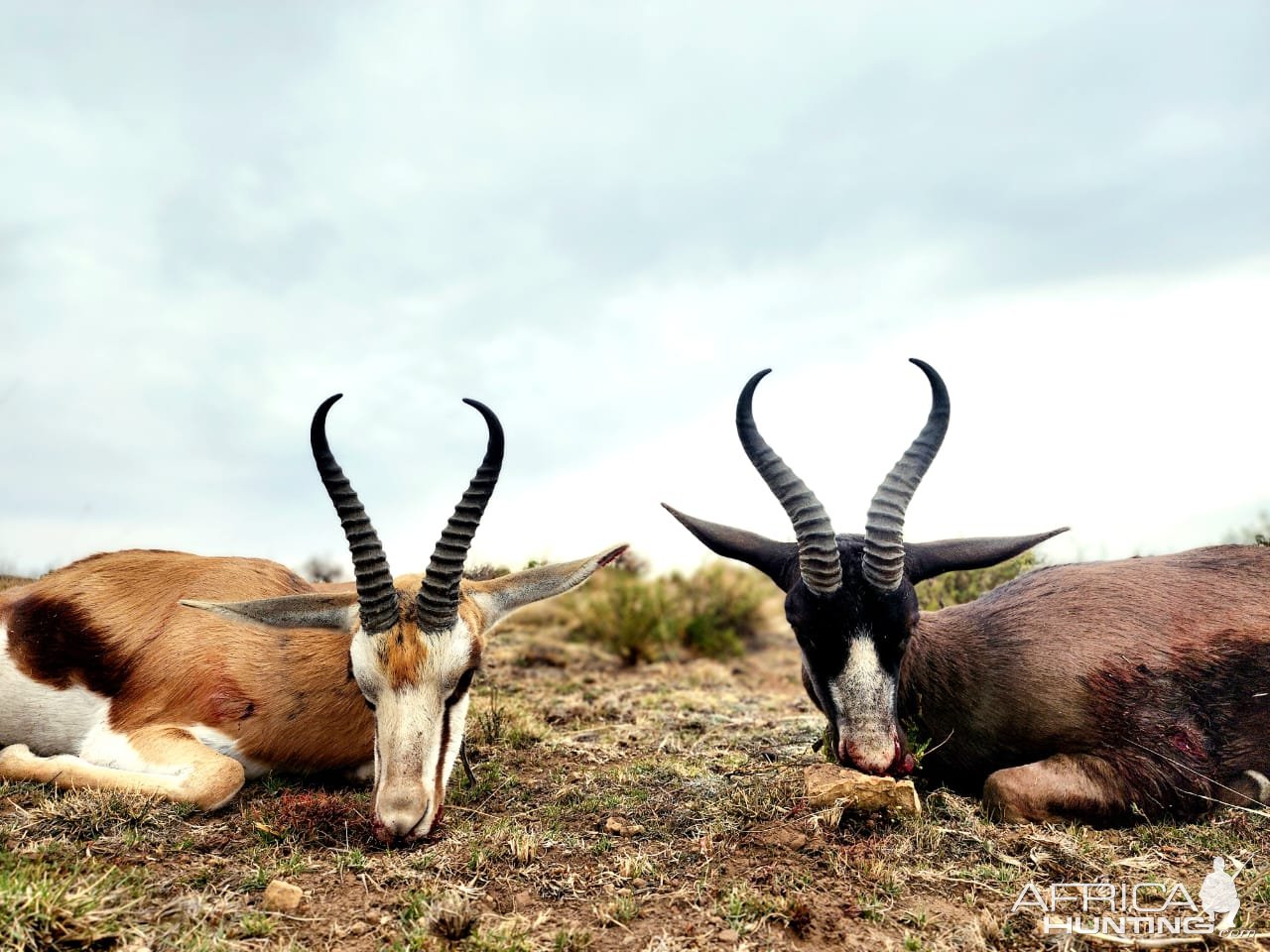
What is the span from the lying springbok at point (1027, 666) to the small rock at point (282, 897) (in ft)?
9.83

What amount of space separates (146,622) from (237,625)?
0.63 meters

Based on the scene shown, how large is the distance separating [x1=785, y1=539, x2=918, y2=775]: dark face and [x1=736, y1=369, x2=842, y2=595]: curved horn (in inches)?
4.6

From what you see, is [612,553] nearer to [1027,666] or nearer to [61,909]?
[1027,666]

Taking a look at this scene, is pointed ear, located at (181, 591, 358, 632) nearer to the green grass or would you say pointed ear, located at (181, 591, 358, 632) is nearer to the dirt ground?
the dirt ground

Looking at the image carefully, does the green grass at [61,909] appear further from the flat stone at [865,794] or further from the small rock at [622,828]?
the flat stone at [865,794]

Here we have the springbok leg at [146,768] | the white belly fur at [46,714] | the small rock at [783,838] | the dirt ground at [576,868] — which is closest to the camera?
the dirt ground at [576,868]

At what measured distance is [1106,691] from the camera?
19.1 ft

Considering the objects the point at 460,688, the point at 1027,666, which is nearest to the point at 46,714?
the point at 460,688

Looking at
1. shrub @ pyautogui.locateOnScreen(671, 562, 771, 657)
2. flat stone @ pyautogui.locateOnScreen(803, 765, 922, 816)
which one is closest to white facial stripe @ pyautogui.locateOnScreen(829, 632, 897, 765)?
flat stone @ pyautogui.locateOnScreen(803, 765, 922, 816)

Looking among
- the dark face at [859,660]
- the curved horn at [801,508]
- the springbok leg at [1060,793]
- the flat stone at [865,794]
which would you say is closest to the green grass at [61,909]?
the flat stone at [865,794]

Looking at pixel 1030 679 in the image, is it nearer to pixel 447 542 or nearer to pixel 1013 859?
pixel 1013 859

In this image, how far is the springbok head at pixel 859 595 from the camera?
546 centimetres

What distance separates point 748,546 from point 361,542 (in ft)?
8.61

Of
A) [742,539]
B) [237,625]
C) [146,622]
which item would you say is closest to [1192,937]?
[742,539]
